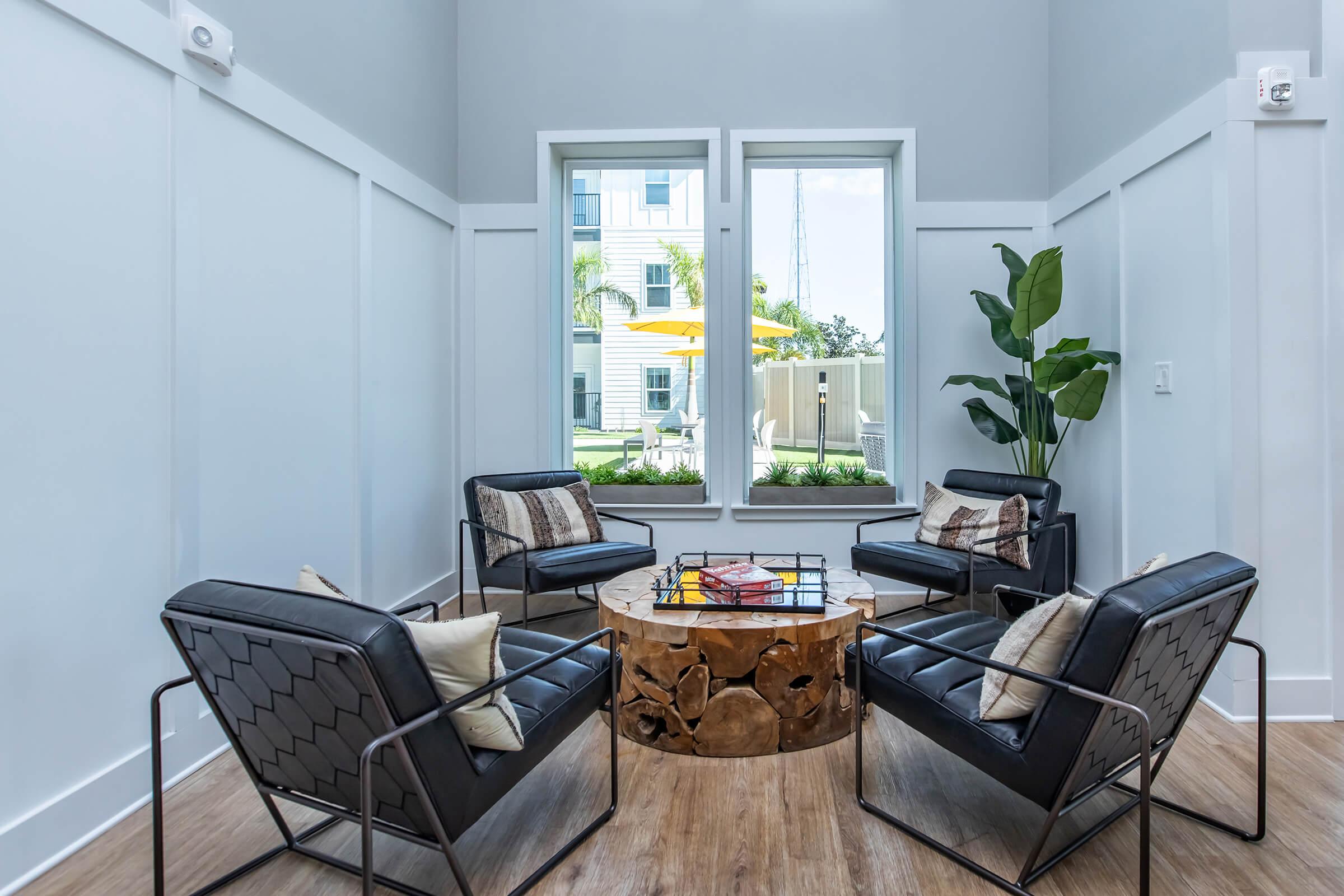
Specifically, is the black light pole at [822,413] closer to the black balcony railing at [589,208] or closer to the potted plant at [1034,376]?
the potted plant at [1034,376]

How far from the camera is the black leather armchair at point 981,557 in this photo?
342 cm

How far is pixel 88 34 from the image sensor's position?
6.63 feet

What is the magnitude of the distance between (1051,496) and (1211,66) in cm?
192

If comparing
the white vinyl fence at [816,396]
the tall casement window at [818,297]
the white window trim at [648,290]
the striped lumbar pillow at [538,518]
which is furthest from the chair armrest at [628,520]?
the white window trim at [648,290]

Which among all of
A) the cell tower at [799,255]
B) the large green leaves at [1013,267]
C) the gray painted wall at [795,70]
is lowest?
the large green leaves at [1013,267]

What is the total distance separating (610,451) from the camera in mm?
4812

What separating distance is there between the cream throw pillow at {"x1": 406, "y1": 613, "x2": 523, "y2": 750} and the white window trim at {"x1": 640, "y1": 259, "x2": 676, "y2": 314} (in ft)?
11.2

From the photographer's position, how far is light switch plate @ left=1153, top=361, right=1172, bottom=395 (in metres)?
3.13

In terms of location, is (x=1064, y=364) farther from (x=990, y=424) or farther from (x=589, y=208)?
(x=589, y=208)

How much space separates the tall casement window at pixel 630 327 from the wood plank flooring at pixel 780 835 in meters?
2.59

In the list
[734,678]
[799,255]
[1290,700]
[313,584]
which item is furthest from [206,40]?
[1290,700]

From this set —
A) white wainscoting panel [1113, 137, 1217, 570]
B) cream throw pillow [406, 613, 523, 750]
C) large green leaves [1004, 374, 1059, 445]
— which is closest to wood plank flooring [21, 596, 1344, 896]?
cream throw pillow [406, 613, 523, 750]

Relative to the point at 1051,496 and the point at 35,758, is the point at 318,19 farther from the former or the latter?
the point at 1051,496

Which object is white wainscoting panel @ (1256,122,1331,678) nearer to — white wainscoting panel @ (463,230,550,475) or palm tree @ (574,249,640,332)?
palm tree @ (574,249,640,332)
